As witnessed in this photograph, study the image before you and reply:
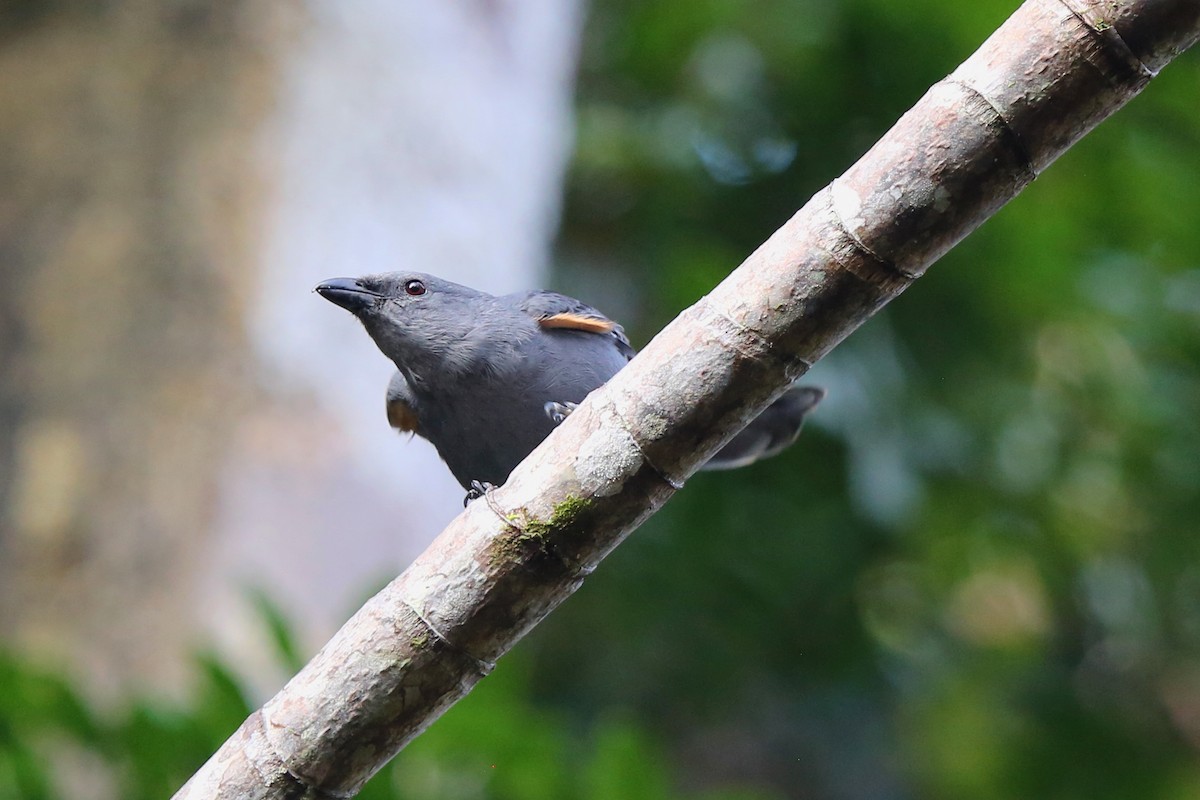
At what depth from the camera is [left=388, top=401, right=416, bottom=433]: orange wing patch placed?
3062mm

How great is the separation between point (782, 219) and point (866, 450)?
1131 millimetres

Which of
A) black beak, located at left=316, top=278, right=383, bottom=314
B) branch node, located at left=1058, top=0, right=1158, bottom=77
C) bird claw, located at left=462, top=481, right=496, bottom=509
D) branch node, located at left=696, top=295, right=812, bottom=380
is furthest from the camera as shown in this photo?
black beak, located at left=316, top=278, right=383, bottom=314

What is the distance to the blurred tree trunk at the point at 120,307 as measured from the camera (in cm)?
412

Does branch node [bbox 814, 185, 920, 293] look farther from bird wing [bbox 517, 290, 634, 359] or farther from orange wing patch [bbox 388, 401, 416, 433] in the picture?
orange wing patch [bbox 388, 401, 416, 433]

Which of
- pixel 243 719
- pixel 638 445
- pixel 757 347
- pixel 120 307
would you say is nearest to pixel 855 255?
pixel 757 347

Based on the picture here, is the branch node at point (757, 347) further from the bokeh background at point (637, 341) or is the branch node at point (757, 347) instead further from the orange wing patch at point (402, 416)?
the bokeh background at point (637, 341)

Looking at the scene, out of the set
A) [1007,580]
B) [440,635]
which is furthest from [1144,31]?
[1007,580]

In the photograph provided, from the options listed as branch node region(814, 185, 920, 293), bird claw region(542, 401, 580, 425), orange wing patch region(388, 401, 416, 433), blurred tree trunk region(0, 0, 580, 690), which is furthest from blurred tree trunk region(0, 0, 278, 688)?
branch node region(814, 185, 920, 293)

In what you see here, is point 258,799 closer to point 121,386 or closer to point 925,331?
point 121,386

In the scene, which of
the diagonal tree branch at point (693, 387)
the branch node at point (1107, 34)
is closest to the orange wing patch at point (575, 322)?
the diagonal tree branch at point (693, 387)

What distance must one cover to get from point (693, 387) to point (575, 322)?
132 cm

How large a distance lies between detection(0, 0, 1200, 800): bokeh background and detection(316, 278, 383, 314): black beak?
101cm

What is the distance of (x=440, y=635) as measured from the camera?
171 cm

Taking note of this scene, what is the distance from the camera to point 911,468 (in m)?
5.45
